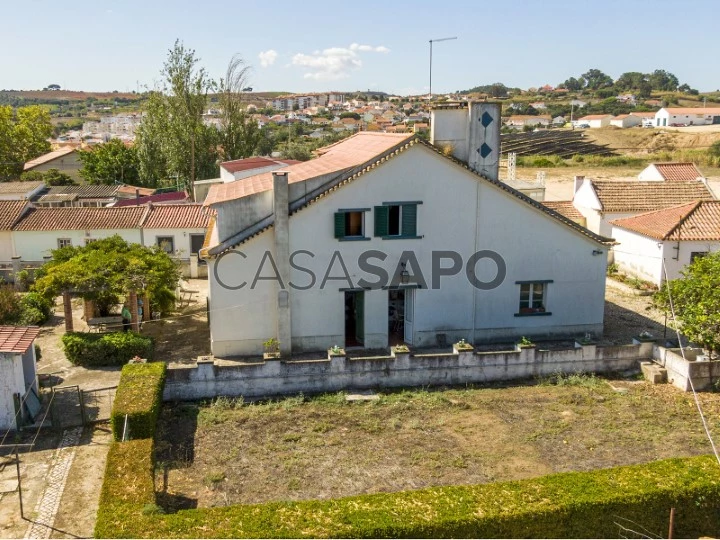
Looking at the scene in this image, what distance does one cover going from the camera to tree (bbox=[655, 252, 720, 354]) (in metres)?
20.7

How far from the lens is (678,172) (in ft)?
150

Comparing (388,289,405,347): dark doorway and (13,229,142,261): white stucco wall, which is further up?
(13,229,142,261): white stucco wall

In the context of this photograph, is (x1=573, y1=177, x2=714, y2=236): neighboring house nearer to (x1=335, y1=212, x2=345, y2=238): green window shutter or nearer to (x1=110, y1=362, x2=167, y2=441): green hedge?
(x1=335, y1=212, x2=345, y2=238): green window shutter

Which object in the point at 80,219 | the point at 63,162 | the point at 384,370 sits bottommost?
the point at 384,370

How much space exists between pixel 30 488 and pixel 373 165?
14.3 metres

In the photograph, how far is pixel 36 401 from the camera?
63.8ft

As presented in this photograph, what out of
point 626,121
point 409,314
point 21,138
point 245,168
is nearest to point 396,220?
point 409,314

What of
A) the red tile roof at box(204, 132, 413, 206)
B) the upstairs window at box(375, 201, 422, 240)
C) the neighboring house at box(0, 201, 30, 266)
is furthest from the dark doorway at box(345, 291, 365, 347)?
the neighboring house at box(0, 201, 30, 266)

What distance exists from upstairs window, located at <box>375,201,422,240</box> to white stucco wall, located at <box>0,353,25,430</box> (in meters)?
12.2

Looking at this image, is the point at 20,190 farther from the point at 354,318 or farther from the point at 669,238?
the point at 669,238

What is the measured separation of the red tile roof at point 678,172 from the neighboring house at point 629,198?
6.13 meters

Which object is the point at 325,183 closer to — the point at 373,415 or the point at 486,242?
the point at 486,242

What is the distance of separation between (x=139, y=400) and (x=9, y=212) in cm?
2384

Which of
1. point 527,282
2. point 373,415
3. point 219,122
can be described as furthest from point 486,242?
point 219,122
